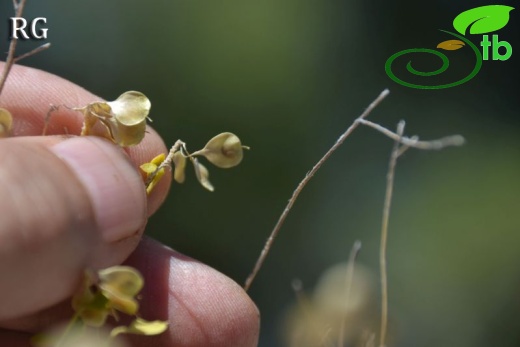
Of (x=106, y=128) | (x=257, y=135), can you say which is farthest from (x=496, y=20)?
(x=106, y=128)

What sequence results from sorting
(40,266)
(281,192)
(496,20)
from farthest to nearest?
1. (281,192)
2. (496,20)
3. (40,266)

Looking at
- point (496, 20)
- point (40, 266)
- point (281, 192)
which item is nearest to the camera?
point (40, 266)

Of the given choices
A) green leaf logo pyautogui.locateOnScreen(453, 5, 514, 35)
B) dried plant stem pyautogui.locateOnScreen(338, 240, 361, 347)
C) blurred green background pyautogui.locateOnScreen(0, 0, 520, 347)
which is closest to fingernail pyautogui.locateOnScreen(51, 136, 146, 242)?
dried plant stem pyautogui.locateOnScreen(338, 240, 361, 347)

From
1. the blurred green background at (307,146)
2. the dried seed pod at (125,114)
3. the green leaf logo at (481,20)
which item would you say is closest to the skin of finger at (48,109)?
the dried seed pod at (125,114)

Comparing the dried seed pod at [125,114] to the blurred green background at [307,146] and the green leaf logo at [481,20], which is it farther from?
the blurred green background at [307,146]

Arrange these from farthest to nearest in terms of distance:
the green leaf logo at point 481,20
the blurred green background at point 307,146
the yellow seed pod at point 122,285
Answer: the blurred green background at point 307,146
the green leaf logo at point 481,20
the yellow seed pod at point 122,285

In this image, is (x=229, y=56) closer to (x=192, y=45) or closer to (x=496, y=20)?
(x=192, y=45)
